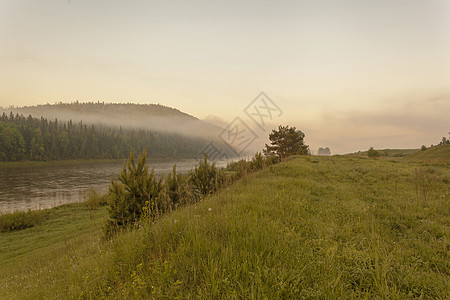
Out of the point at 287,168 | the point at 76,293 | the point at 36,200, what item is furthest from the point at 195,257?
the point at 36,200

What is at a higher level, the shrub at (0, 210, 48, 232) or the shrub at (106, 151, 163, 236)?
the shrub at (106, 151, 163, 236)

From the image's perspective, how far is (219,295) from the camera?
2.36 meters

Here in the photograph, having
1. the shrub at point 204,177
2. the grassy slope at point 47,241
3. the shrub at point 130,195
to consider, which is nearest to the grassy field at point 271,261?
the shrub at point 130,195

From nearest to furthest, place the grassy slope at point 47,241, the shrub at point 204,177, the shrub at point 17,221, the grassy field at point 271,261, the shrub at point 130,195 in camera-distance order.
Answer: the grassy field at point 271,261, the shrub at point 130,195, the grassy slope at point 47,241, the shrub at point 204,177, the shrub at point 17,221

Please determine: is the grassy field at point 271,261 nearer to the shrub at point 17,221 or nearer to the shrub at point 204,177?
the shrub at point 204,177

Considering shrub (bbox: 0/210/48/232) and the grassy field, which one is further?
shrub (bbox: 0/210/48/232)

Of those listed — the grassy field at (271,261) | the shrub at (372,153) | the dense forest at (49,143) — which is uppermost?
the dense forest at (49,143)

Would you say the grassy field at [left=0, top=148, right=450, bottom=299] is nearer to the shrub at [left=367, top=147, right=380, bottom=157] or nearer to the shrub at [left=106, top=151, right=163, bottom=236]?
the shrub at [left=106, top=151, right=163, bottom=236]

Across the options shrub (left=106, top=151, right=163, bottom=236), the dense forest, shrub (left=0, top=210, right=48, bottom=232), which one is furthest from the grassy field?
the dense forest

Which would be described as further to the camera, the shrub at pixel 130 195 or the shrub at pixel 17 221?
the shrub at pixel 17 221

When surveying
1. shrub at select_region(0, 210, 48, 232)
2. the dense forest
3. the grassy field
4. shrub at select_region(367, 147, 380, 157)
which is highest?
the dense forest

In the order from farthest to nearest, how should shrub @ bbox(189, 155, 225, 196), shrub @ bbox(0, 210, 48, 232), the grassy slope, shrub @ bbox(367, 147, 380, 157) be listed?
shrub @ bbox(367, 147, 380, 157) < shrub @ bbox(0, 210, 48, 232) < shrub @ bbox(189, 155, 225, 196) < the grassy slope

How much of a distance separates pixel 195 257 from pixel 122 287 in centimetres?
109

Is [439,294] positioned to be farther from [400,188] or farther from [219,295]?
[400,188]
